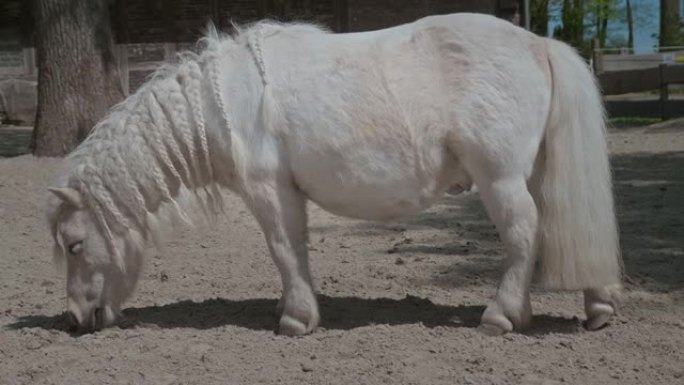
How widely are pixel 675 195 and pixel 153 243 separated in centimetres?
551

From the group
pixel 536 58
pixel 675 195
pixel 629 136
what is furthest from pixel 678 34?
pixel 536 58

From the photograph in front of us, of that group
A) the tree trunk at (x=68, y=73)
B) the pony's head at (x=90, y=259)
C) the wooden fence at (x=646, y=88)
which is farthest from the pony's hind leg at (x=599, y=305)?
the wooden fence at (x=646, y=88)

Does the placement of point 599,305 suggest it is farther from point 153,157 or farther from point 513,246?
point 153,157

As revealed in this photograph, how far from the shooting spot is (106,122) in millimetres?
4570

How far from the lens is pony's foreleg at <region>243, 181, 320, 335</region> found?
427 cm

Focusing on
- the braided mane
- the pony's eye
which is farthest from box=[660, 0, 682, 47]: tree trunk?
the pony's eye

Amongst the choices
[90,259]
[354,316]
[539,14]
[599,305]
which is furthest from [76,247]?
[539,14]

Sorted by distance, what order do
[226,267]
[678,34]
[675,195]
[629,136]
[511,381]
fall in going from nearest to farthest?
1. [511,381]
2. [226,267]
3. [675,195]
4. [629,136]
5. [678,34]

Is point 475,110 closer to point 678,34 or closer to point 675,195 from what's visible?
point 675,195

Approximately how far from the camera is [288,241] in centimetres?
433

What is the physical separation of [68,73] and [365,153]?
6205 millimetres

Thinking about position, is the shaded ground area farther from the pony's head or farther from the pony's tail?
the pony's tail

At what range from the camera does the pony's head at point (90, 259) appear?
4418 millimetres

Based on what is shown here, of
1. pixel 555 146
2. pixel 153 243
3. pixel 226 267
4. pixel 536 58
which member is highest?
pixel 536 58
